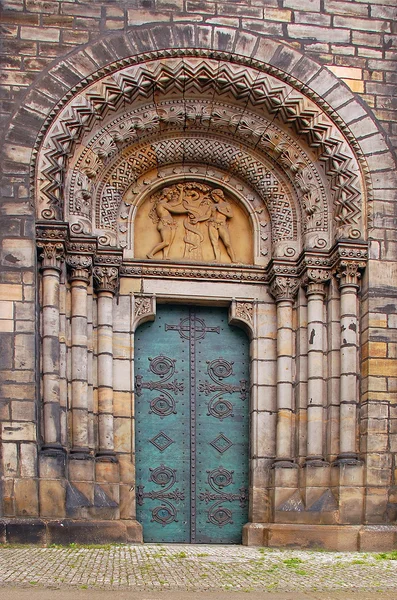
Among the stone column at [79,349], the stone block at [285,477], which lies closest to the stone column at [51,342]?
the stone column at [79,349]

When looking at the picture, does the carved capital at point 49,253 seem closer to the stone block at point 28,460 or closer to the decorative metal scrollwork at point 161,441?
the stone block at point 28,460

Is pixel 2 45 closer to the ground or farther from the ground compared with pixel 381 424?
farther from the ground

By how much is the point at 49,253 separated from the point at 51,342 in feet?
3.95

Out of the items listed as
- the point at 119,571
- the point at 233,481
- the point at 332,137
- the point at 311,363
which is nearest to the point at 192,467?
the point at 233,481

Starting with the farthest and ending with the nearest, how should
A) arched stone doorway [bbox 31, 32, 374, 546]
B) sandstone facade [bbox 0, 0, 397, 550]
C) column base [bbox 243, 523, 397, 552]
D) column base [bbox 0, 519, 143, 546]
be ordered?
1. arched stone doorway [bbox 31, 32, 374, 546]
2. sandstone facade [bbox 0, 0, 397, 550]
3. column base [bbox 243, 523, 397, 552]
4. column base [bbox 0, 519, 143, 546]

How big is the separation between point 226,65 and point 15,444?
6078mm

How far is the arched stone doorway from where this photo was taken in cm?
1327

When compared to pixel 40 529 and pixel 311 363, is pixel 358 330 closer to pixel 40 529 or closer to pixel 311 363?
pixel 311 363

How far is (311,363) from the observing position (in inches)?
548

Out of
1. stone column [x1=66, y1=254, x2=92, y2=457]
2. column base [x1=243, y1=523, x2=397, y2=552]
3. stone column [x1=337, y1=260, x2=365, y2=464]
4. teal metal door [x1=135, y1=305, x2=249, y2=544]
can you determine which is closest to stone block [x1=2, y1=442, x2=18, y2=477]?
stone column [x1=66, y1=254, x2=92, y2=457]

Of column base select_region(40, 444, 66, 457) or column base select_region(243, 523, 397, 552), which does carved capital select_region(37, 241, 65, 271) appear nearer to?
column base select_region(40, 444, 66, 457)

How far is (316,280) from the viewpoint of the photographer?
46.2 feet

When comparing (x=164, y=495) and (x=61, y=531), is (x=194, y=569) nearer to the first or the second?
(x=61, y=531)

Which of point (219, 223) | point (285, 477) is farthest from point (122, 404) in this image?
point (219, 223)
